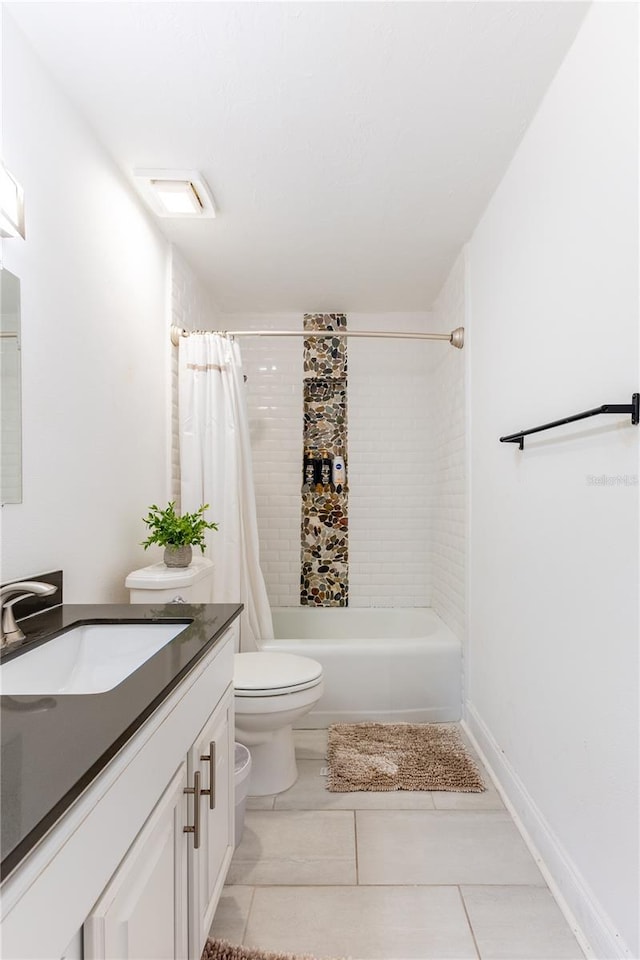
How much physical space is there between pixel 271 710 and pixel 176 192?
2030 mm

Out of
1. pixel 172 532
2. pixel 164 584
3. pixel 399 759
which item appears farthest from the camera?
pixel 399 759

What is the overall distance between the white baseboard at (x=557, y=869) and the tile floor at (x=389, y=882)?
0.03m

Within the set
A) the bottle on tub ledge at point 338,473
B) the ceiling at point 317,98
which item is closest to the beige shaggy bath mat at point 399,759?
the bottle on tub ledge at point 338,473

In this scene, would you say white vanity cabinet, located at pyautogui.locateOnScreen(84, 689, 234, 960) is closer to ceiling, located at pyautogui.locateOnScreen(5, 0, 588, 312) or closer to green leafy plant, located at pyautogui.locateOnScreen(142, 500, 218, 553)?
green leafy plant, located at pyautogui.locateOnScreen(142, 500, 218, 553)

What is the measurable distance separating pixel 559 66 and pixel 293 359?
2.52 meters

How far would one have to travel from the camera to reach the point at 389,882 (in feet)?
5.95

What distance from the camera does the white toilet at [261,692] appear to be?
2223mm

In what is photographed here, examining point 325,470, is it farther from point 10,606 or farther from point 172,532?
point 10,606

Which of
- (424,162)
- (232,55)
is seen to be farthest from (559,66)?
(232,55)

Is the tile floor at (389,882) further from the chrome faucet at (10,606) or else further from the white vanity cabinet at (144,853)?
the chrome faucet at (10,606)

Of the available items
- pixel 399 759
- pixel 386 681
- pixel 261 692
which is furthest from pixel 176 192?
pixel 399 759

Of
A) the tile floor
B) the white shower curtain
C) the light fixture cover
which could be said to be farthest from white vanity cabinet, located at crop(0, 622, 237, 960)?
the white shower curtain

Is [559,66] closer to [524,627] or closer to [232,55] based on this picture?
[232,55]

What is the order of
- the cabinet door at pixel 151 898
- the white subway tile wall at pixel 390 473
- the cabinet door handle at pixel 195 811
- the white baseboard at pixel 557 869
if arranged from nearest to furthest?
the cabinet door at pixel 151 898 < the cabinet door handle at pixel 195 811 < the white baseboard at pixel 557 869 < the white subway tile wall at pixel 390 473
